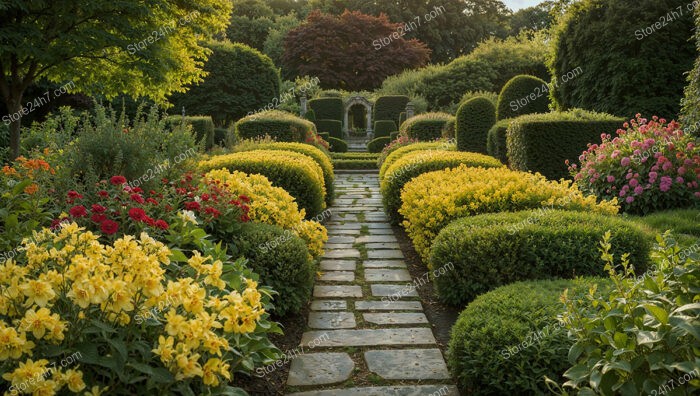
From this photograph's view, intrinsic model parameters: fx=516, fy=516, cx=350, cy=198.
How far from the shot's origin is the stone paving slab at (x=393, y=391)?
2902 millimetres

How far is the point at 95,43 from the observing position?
8.35m

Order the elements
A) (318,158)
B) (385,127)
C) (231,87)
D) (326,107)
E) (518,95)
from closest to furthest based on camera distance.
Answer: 1. (318,158)
2. (518,95)
3. (385,127)
4. (231,87)
5. (326,107)

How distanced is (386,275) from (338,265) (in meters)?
0.59

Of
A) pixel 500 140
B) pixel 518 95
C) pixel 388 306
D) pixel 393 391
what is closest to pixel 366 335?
pixel 388 306

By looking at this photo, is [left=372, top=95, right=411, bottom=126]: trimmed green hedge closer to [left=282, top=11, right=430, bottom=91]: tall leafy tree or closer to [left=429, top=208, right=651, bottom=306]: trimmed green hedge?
[left=282, top=11, right=430, bottom=91]: tall leafy tree

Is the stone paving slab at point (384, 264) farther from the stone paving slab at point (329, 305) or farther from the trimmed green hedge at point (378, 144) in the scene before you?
the trimmed green hedge at point (378, 144)

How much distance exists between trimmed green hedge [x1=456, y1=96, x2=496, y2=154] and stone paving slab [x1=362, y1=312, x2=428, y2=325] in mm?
8396

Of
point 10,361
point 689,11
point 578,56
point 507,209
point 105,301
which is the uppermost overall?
point 689,11

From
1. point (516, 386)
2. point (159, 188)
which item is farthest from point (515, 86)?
point (516, 386)

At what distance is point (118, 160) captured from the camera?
4340 mm

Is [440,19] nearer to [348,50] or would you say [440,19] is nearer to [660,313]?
[348,50]

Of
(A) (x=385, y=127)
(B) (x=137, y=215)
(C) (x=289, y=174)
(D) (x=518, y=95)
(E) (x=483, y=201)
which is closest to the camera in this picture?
(B) (x=137, y=215)

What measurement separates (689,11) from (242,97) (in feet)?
62.1

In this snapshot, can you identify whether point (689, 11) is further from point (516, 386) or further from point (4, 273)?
point (4, 273)
